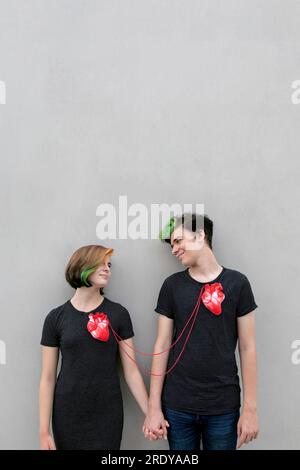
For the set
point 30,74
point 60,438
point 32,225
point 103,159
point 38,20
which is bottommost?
point 60,438

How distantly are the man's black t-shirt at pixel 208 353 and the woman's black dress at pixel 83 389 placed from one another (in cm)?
24

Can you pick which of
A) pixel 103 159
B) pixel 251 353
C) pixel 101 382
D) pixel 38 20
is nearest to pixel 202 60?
pixel 103 159

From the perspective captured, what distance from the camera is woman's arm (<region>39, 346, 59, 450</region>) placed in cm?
185

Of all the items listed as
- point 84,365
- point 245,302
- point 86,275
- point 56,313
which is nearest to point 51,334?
point 56,313

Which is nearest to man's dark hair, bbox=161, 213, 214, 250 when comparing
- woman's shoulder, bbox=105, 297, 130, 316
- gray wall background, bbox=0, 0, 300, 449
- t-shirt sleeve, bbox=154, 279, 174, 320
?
gray wall background, bbox=0, 0, 300, 449

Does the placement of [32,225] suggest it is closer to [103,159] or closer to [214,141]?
[103,159]

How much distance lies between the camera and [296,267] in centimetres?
206

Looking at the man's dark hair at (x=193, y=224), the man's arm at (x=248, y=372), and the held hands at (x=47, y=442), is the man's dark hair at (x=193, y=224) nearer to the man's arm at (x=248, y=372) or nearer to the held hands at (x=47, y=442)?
the man's arm at (x=248, y=372)

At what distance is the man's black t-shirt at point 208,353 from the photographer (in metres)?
1.78

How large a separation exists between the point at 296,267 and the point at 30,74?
147 centimetres

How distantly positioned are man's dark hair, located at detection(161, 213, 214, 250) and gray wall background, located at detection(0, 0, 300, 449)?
11 centimetres

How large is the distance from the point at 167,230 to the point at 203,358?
56 centimetres

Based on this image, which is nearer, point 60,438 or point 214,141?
point 60,438

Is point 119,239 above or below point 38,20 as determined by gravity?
below
